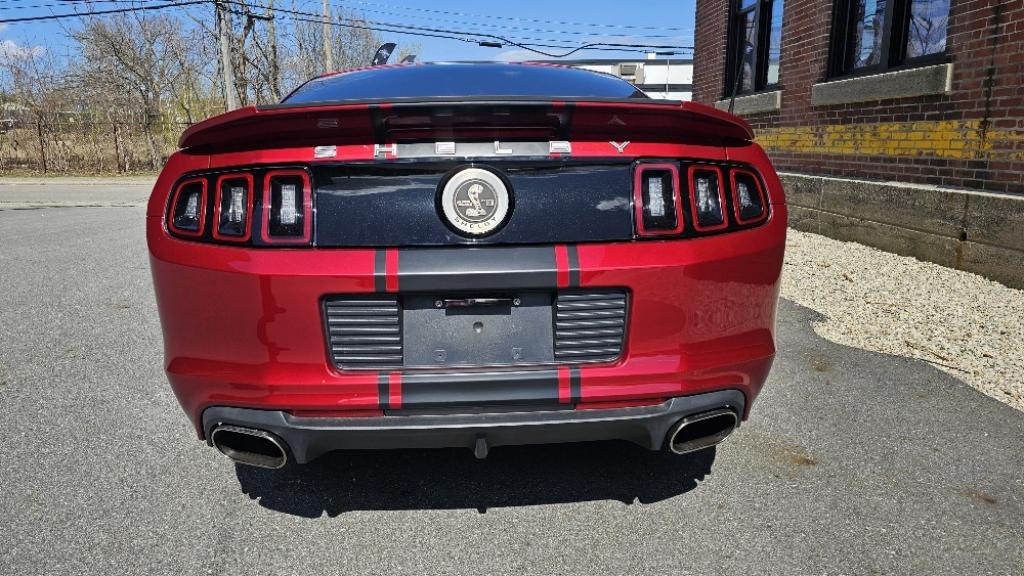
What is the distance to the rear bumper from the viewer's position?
1953 mm

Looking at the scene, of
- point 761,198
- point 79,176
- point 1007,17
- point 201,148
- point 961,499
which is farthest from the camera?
point 79,176

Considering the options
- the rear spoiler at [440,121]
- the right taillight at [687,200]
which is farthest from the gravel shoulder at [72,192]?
the right taillight at [687,200]

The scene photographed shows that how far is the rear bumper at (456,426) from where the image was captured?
1.95 m

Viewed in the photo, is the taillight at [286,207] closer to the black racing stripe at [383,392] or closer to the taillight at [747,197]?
the black racing stripe at [383,392]

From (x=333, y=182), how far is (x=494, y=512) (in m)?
1.20

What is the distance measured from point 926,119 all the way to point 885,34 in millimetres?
1247

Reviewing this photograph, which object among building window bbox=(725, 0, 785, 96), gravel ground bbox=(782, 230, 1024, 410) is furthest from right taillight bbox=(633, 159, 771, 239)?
building window bbox=(725, 0, 785, 96)

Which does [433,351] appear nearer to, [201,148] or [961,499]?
[201,148]

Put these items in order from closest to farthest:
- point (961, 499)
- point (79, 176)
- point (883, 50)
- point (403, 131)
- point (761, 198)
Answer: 1. point (403, 131)
2. point (761, 198)
3. point (961, 499)
4. point (883, 50)
5. point (79, 176)

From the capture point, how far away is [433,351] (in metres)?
1.96

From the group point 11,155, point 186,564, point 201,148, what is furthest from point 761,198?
point 11,155

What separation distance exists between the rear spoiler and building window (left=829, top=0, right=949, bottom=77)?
230 inches

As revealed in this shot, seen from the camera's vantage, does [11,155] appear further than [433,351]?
Yes

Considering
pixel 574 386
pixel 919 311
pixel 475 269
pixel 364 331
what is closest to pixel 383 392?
pixel 364 331
